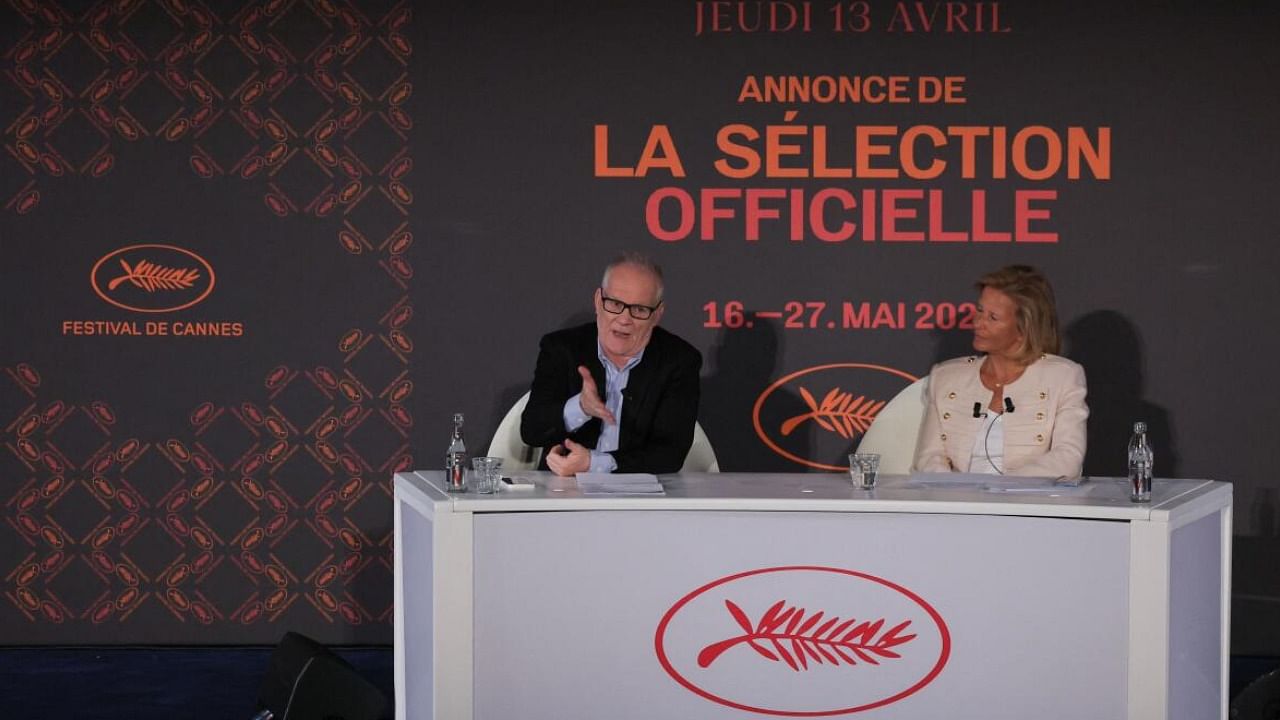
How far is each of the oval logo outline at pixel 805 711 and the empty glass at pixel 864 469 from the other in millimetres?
282

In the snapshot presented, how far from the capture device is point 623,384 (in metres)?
3.71

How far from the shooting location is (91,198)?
4.63 metres

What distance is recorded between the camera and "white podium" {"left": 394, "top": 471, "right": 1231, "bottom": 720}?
8.77ft

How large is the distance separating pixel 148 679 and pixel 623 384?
75.4 inches

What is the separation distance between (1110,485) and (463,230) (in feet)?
8.03

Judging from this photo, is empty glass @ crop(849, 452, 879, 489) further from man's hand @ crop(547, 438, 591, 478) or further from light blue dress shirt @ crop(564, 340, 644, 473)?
light blue dress shirt @ crop(564, 340, 644, 473)

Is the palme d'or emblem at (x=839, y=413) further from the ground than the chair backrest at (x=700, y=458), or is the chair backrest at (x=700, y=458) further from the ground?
the palme d'or emblem at (x=839, y=413)

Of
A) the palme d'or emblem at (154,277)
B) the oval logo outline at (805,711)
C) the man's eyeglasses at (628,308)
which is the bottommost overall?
the oval logo outline at (805,711)

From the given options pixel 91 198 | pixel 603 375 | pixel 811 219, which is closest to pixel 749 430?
pixel 811 219

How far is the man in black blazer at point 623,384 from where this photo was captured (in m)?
3.49

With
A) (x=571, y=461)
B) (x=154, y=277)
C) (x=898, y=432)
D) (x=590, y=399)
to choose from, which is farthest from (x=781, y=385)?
(x=154, y=277)

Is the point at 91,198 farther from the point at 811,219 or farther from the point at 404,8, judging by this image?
the point at 811,219

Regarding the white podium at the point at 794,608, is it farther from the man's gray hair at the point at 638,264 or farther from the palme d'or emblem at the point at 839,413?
the palme d'or emblem at the point at 839,413

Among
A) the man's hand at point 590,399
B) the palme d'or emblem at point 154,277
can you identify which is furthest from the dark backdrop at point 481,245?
the man's hand at point 590,399
